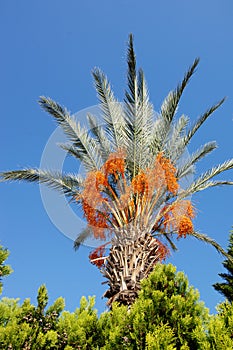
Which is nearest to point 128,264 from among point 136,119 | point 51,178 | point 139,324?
point 139,324

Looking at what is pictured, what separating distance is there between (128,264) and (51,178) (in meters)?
3.08

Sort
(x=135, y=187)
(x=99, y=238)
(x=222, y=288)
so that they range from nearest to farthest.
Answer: (x=135, y=187), (x=99, y=238), (x=222, y=288)

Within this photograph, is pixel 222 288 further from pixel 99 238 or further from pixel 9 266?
pixel 9 266

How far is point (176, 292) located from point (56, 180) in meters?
4.48

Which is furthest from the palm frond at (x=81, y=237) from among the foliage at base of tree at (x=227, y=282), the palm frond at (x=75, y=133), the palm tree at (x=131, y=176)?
the foliage at base of tree at (x=227, y=282)

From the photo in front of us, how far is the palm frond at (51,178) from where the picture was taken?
836 centimetres

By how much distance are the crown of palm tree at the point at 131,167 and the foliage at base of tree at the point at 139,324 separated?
2.03 m

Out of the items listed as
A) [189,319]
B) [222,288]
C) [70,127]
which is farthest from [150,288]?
[222,288]

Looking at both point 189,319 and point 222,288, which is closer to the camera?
point 189,319

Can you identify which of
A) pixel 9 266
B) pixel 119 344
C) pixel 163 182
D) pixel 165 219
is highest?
pixel 163 182

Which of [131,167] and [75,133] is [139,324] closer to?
[131,167]

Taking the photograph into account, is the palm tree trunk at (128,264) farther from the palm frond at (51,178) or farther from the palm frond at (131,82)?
the palm frond at (131,82)

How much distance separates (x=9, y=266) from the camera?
9.45 metres

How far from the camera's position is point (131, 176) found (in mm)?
8469
